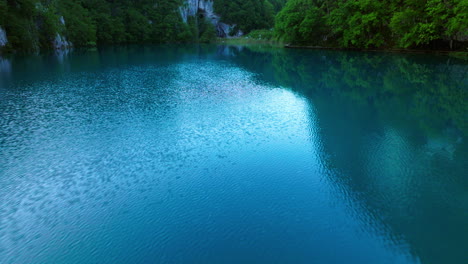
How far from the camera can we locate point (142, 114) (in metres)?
21.0

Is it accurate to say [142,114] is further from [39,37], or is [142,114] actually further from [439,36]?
[39,37]

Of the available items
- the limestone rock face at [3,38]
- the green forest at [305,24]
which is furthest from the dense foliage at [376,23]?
the limestone rock face at [3,38]

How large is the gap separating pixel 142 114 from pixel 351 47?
57.2 m

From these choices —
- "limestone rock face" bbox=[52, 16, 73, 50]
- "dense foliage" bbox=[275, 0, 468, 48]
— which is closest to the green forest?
"dense foliage" bbox=[275, 0, 468, 48]

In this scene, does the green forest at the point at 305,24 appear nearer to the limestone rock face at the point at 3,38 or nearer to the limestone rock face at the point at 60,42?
the limestone rock face at the point at 3,38

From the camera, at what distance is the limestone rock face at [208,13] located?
130250mm

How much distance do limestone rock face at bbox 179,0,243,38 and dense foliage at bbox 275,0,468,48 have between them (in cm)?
6456

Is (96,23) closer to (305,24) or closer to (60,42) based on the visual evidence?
(60,42)

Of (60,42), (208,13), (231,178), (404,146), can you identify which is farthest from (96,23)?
(404,146)

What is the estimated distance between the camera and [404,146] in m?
16.1

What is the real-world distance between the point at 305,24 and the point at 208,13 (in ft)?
275

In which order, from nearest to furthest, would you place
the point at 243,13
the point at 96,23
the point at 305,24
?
the point at 305,24 < the point at 96,23 < the point at 243,13

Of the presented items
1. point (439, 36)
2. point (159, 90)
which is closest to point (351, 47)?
point (439, 36)

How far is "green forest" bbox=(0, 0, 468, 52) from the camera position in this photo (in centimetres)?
4947
